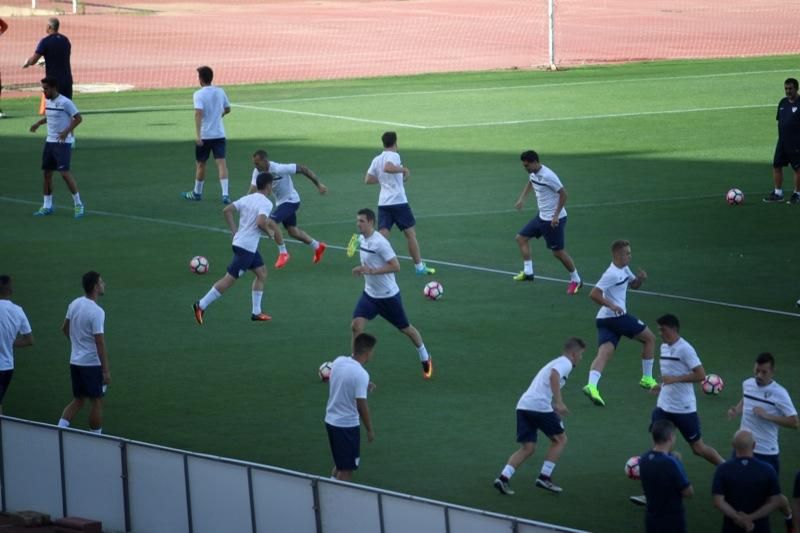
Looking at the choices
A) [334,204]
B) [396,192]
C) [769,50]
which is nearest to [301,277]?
[396,192]

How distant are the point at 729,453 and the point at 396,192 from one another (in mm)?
9441

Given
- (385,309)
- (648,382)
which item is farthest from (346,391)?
(648,382)

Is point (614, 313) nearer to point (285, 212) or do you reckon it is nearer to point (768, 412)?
point (768, 412)

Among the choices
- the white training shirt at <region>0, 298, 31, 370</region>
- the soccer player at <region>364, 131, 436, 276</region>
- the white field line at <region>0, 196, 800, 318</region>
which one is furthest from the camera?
the soccer player at <region>364, 131, 436, 276</region>

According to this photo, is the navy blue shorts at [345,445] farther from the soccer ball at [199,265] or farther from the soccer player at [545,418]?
the soccer ball at [199,265]

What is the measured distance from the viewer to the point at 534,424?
1459 cm

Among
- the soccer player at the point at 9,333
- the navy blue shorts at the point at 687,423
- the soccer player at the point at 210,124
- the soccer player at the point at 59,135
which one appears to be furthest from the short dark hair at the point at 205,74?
the navy blue shorts at the point at 687,423

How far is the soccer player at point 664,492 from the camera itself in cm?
1220

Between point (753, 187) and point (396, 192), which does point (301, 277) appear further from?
point (753, 187)

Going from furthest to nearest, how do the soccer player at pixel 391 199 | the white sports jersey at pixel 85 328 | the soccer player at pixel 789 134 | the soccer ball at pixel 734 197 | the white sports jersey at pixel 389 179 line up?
the soccer ball at pixel 734 197
the soccer player at pixel 789 134
the soccer player at pixel 391 199
the white sports jersey at pixel 389 179
the white sports jersey at pixel 85 328

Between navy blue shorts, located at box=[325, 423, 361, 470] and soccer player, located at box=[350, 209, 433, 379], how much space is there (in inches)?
156

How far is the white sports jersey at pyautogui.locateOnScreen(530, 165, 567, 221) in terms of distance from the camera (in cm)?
2245

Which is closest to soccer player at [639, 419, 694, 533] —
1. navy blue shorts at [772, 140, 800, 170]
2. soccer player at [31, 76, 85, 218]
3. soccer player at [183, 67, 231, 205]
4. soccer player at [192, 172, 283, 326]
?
soccer player at [192, 172, 283, 326]

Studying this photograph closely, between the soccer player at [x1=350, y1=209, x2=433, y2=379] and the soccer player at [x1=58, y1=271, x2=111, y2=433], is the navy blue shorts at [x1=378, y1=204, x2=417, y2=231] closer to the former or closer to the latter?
the soccer player at [x1=350, y1=209, x2=433, y2=379]
